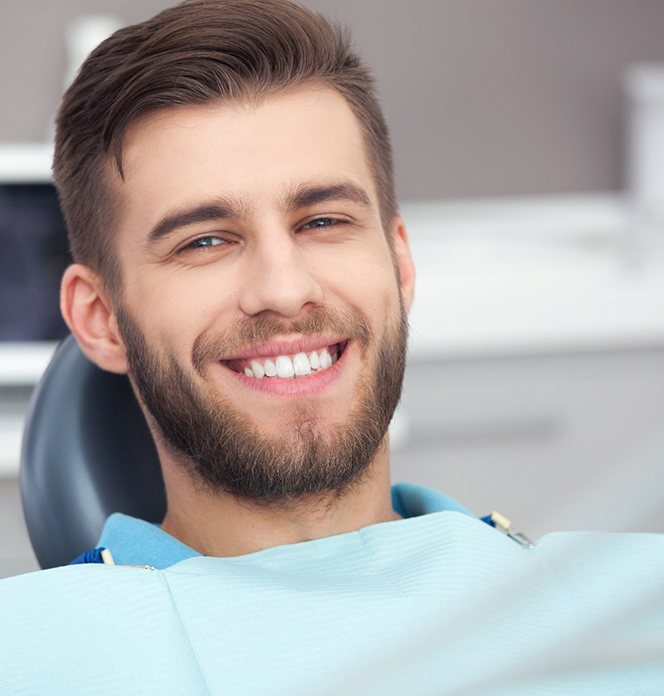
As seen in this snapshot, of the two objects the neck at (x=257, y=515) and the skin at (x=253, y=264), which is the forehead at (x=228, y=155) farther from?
the neck at (x=257, y=515)

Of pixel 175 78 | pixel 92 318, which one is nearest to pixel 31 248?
pixel 92 318

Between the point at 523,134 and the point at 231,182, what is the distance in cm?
211

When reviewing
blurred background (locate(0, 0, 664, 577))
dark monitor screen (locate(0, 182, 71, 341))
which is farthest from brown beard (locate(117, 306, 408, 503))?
dark monitor screen (locate(0, 182, 71, 341))

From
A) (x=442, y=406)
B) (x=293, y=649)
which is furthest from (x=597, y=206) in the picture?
(x=293, y=649)

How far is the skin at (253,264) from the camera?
0.95 m

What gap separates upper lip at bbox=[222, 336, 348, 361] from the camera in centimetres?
95

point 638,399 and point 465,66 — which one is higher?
point 465,66

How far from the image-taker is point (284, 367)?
37.5 inches

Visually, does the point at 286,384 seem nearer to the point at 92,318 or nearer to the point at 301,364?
the point at 301,364

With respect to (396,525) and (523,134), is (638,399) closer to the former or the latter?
(523,134)

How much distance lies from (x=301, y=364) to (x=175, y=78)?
27cm

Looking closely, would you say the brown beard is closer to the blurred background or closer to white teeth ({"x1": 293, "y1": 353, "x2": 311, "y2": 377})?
white teeth ({"x1": 293, "y1": 353, "x2": 311, "y2": 377})

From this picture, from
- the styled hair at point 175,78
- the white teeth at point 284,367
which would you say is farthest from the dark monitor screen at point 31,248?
the white teeth at point 284,367

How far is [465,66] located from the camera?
2.88 metres
